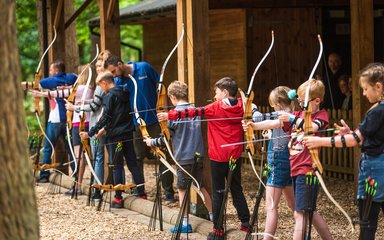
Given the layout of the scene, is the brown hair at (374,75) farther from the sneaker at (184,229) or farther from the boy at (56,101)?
the boy at (56,101)

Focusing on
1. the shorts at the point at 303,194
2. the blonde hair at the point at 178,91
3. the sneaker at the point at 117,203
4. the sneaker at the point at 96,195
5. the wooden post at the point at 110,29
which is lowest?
the sneaker at the point at 117,203

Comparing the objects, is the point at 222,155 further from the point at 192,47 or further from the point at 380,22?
the point at 380,22

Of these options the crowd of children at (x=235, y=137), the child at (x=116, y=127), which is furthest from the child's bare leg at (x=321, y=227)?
the child at (x=116, y=127)

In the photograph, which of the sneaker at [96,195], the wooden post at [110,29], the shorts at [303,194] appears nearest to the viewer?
the shorts at [303,194]

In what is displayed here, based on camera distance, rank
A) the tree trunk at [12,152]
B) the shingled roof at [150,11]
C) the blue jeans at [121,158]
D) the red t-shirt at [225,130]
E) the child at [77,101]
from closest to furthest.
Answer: the tree trunk at [12,152]
the red t-shirt at [225,130]
the blue jeans at [121,158]
the child at [77,101]
the shingled roof at [150,11]

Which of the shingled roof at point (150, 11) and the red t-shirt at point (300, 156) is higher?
the shingled roof at point (150, 11)

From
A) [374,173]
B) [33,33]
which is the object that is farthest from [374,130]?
[33,33]

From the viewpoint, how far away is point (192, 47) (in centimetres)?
821

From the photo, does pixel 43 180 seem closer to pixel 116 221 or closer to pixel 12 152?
pixel 116 221

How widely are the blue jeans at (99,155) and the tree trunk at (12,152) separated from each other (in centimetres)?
541

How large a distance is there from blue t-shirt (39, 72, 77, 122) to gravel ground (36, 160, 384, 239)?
45.1 inches

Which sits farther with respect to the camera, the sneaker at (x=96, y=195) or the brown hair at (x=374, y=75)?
the sneaker at (x=96, y=195)

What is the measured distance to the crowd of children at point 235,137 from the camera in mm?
5324

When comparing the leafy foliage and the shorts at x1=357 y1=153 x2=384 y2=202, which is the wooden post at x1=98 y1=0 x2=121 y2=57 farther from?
the leafy foliage
